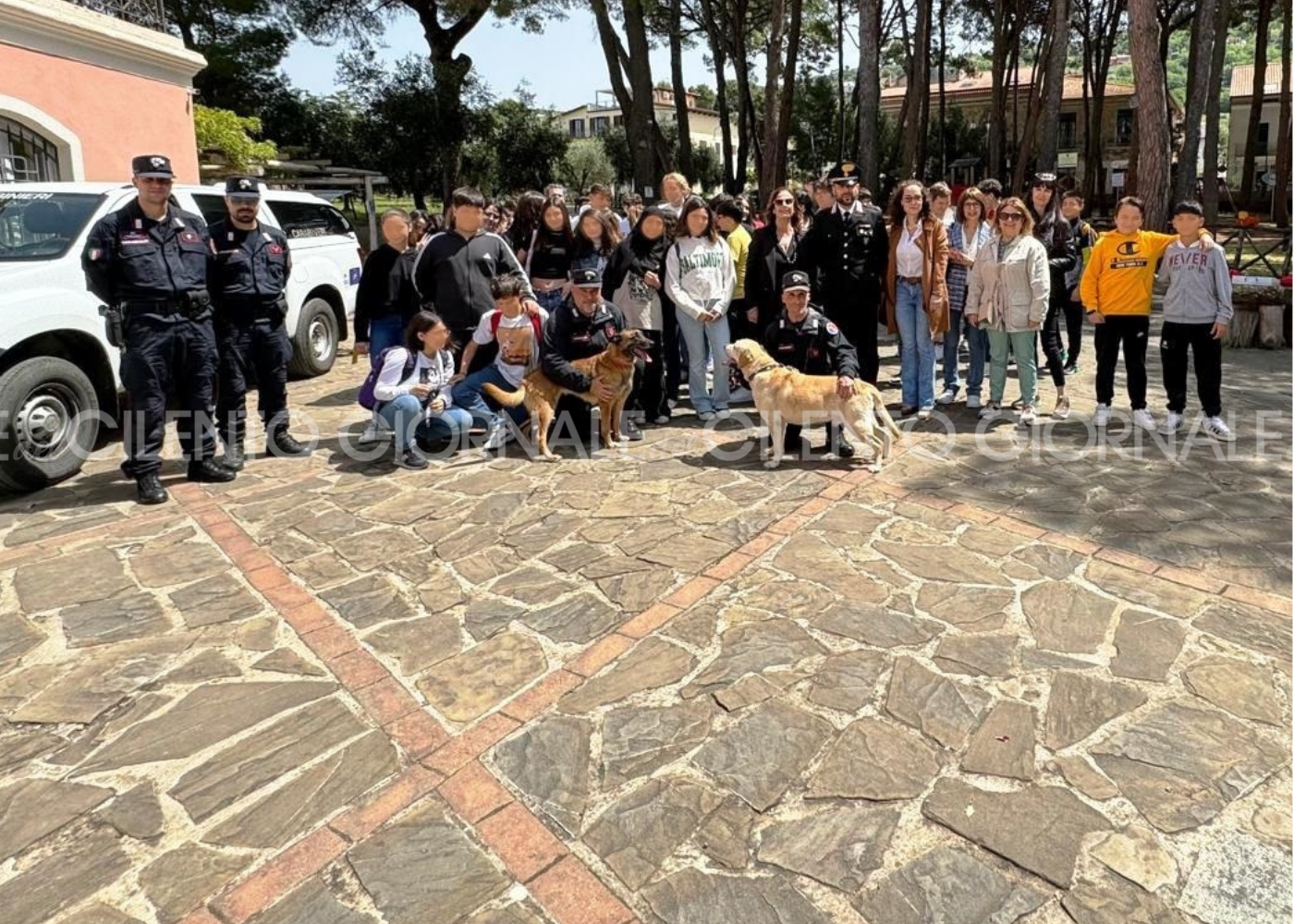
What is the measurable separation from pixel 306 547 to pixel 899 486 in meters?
3.60

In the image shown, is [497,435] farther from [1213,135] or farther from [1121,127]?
[1121,127]

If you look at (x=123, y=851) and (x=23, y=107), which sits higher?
(x=23, y=107)

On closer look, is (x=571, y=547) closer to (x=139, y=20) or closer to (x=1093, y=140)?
(x=139, y=20)

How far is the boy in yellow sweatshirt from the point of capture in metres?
6.56

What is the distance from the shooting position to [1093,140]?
31297mm

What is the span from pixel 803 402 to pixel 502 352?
2376 millimetres

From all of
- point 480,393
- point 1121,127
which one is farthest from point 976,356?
point 1121,127

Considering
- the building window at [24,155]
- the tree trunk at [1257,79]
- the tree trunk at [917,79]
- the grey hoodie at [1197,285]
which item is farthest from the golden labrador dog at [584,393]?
the tree trunk at [1257,79]

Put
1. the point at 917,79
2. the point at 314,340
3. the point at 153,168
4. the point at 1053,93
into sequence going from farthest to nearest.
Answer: the point at 917,79
the point at 1053,93
the point at 314,340
the point at 153,168

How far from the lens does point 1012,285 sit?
Result: 22.0 ft

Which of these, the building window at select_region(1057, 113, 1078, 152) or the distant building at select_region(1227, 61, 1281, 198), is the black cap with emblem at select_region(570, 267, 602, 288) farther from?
the building window at select_region(1057, 113, 1078, 152)

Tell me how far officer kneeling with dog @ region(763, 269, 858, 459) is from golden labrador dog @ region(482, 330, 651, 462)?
3.28ft

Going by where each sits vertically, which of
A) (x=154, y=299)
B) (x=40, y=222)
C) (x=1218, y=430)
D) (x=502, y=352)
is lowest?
(x=1218, y=430)

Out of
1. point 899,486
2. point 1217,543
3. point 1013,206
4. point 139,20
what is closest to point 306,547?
point 899,486
